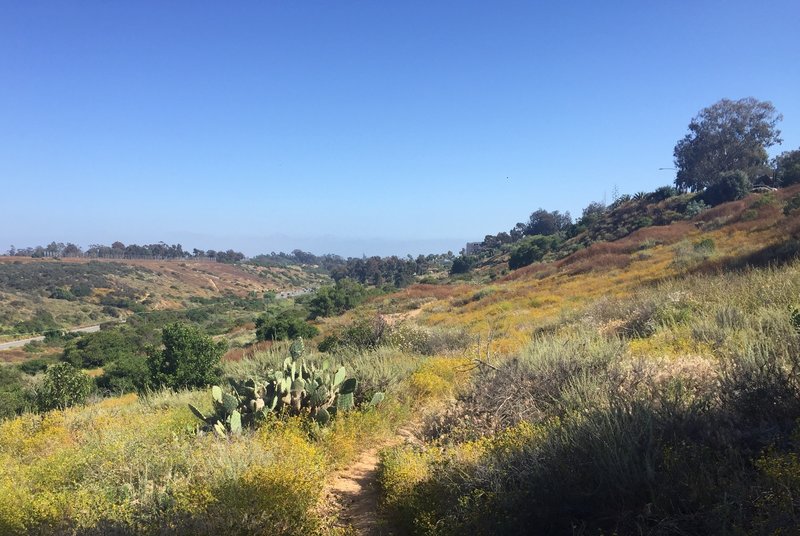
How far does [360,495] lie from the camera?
4.39 meters

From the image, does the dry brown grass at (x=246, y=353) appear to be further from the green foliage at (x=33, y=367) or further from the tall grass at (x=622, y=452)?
the green foliage at (x=33, y=367)

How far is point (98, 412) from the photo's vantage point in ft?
26.8

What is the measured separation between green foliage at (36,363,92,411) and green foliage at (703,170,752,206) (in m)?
50.2

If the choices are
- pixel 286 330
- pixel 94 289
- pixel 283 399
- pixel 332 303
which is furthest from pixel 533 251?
pixel 94 289

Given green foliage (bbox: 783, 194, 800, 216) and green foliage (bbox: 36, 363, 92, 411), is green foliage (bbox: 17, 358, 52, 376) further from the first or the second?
green foliage (bbox: 783, 194, 800, 216)

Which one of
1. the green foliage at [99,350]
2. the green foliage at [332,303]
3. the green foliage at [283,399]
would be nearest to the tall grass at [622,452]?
the green foliage at [283,399]

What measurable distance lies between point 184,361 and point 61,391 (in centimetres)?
312

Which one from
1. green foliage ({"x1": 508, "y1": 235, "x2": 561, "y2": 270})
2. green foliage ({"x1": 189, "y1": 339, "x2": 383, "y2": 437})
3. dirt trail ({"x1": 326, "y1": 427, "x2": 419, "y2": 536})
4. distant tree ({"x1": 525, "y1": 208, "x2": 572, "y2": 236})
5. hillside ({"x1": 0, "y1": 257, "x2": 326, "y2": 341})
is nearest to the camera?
dirt trail ({"x1": 326, "y1": 427, "x2": 419, "y2": 536})

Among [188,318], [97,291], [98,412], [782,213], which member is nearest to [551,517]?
[98,412]

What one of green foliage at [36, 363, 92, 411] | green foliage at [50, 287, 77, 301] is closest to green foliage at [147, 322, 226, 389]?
green foliage at [36, 363, 92, 411]

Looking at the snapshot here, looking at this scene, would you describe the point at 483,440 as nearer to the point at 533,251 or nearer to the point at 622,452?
the point at 622,452

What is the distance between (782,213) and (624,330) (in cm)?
2357

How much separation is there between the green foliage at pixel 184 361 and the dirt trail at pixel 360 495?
9.80 metres

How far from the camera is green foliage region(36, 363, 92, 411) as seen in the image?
1172 cm
